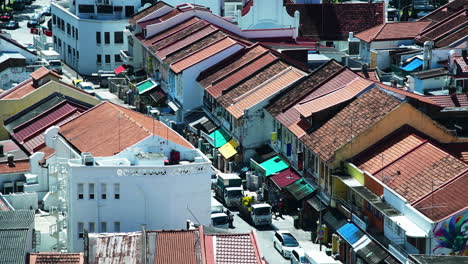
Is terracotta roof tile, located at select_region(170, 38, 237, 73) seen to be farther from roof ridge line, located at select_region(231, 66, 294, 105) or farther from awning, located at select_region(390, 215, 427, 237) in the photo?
awning, located at select_region(390, 215, 427, 237)

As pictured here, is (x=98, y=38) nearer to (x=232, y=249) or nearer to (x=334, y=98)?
(x=334, y=98)

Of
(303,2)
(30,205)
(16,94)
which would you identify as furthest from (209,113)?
(303,2)

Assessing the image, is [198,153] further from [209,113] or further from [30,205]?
[209,113]

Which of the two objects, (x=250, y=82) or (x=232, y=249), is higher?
(x=250, y=82)

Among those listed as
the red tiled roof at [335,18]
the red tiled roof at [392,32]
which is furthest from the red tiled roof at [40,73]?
the red tiled roof at [392,32]

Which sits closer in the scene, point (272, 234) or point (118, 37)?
point (272, 234)

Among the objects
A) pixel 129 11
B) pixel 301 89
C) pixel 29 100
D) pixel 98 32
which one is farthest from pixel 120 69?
pixel 301 89
